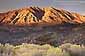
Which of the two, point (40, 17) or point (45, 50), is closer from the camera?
point (45, 50)

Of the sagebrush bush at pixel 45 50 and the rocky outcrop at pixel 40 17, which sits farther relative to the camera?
the rocky outcrop at pixel 40 17

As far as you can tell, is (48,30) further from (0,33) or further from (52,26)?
(0,33)

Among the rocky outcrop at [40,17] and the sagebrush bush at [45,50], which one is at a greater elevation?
the rocky outcrop at [40,17]

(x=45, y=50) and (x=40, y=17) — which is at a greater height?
(x=40, y=17)

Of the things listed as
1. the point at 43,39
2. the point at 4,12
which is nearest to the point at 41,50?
the point at 43,39

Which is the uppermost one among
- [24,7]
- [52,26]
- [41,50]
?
[24,7]
